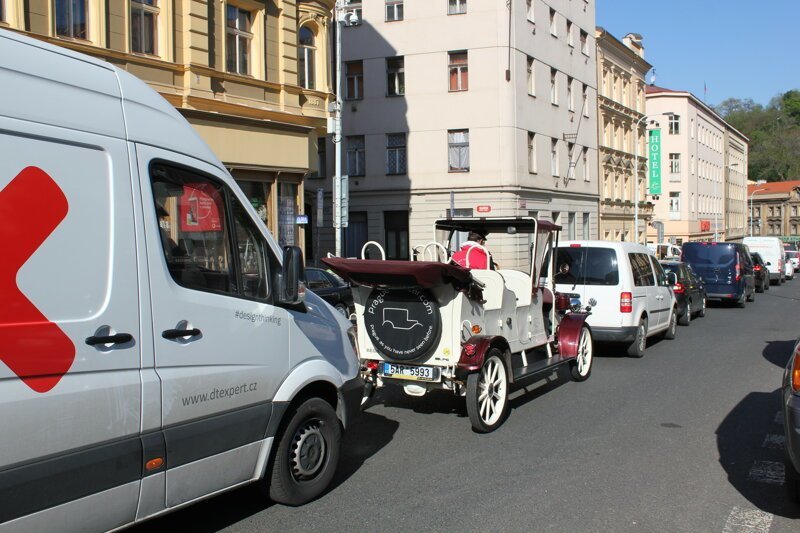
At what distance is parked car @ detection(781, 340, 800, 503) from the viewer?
15.8 feet

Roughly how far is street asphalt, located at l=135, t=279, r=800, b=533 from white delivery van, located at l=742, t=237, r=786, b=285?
96.8 feet

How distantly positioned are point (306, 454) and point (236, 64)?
54.2 ft

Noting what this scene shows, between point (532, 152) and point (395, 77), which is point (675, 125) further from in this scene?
point (395, 77)

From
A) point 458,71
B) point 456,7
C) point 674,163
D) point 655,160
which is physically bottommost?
point 655,160

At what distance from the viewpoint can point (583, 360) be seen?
10.2 metres

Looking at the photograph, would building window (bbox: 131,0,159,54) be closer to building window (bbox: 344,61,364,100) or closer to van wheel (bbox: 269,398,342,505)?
van wheel (bbox: 269,398,342,505)

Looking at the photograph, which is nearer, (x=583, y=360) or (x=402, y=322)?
(x=402, y=322)

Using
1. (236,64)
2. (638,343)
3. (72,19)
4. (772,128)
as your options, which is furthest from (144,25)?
(772,128)

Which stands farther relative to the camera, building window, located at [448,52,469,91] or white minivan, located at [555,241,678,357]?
building window, located at [448,52,469,91]

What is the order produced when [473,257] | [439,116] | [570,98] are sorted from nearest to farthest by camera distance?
[473,257]
[439,116]
[570,98]

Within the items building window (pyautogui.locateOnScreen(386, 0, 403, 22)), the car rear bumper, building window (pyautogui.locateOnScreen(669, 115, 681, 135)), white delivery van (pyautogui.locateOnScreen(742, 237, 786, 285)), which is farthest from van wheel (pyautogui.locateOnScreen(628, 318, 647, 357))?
building window (pyautogui.locateOnScreen(669, 115, 681, 135))

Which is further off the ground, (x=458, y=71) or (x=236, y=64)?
(x=458, y=71)

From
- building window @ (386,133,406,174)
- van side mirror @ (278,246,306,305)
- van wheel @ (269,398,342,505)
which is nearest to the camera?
van side mirror @ (278,246,306,305)

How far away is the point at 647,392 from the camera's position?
9539 millimetres
